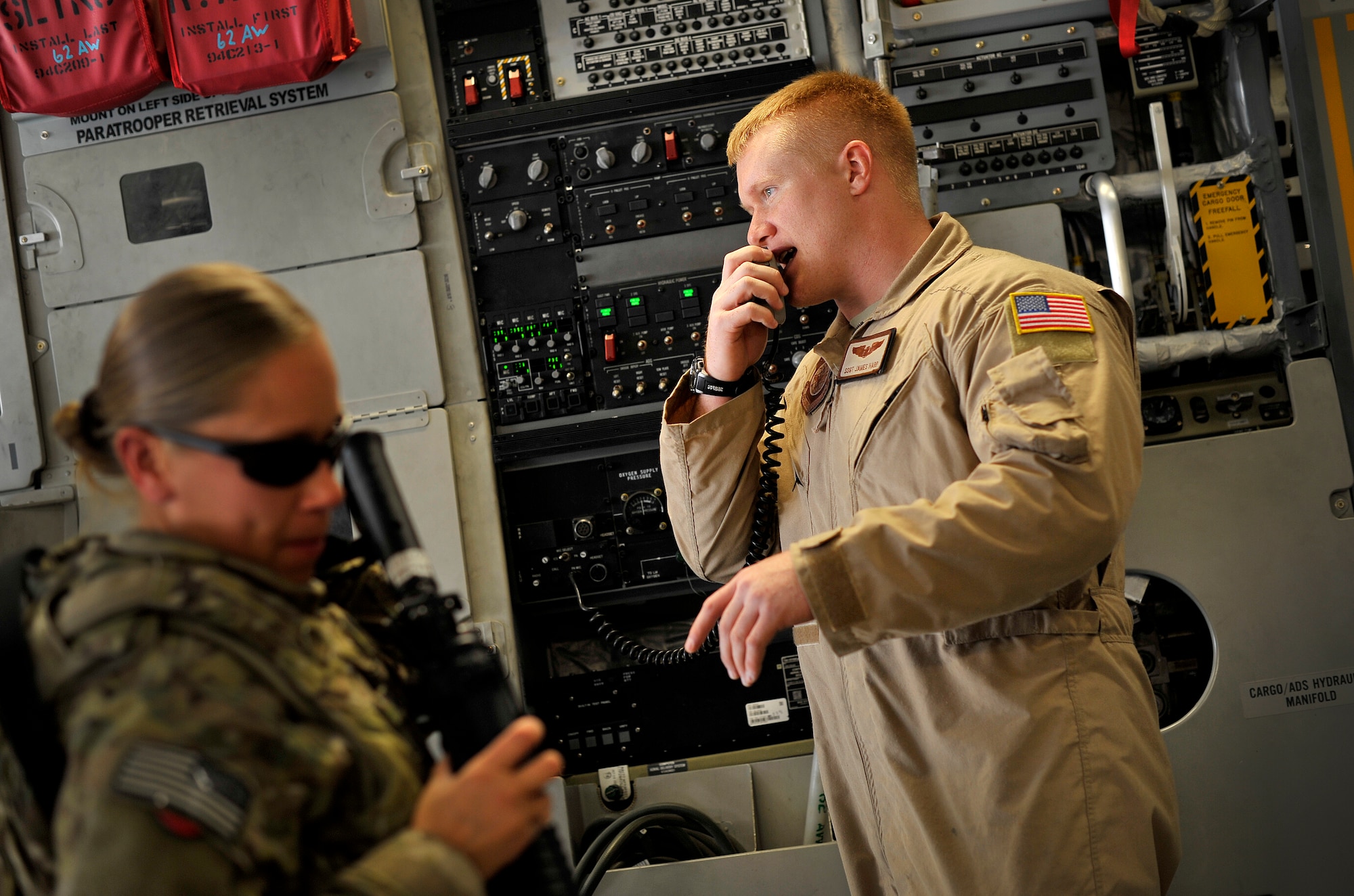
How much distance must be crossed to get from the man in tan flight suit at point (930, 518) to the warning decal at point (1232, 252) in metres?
1.44

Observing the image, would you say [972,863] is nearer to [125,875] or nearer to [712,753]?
[125,875]

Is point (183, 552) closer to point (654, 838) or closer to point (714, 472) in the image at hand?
point (714, 472)

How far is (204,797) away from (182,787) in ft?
0.06

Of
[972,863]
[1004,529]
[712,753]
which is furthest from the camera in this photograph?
[712,753]

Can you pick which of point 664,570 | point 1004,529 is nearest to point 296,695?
point 1004,529

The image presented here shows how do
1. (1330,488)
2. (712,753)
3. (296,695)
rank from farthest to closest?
(712,753) → (1330,488) → (296,695)

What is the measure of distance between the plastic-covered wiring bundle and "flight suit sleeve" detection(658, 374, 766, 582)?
1023 mm

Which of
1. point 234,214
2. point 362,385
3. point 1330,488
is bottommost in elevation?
point 1330,488

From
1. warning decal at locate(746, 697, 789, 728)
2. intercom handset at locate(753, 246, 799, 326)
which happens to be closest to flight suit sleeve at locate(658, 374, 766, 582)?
intercom handset at locate(753, 246, 799, 326)

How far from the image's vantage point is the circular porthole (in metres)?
2.86

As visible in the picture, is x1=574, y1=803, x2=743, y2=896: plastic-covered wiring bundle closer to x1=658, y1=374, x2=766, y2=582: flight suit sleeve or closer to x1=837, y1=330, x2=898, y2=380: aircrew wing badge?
x1=658, y1=374, x2=766, y2=582: flight suit sleeve

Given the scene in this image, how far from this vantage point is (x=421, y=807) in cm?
85

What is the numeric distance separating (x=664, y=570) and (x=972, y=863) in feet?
5.26

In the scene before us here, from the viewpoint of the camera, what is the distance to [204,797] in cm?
73
